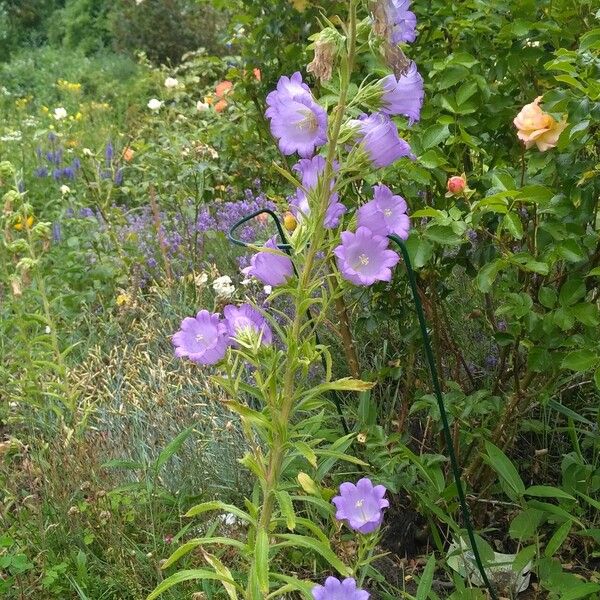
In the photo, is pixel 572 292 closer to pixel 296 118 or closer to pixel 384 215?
pixel 384 215

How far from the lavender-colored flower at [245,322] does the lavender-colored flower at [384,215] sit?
0.28 m

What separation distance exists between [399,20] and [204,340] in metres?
0.69

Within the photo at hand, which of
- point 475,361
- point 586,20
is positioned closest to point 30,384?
point 475,361

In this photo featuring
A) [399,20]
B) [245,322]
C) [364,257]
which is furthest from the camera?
[245,322]

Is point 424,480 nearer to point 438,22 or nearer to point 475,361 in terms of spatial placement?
point 475,361

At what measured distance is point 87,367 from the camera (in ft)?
10.3

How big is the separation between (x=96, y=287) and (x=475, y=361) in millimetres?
1764

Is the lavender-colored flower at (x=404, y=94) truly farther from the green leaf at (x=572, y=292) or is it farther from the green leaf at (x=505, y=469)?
the green leaf at (x=505, y=469)

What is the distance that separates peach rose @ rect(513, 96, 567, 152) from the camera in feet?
5.91

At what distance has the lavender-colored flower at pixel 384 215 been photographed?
1.39 m

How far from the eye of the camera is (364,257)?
1.39 meters

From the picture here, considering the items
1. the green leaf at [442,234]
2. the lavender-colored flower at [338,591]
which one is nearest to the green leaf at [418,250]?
the green leaf at [442,234]

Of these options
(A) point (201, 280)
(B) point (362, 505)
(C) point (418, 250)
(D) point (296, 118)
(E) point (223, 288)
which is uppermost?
(D) point (296, 118)

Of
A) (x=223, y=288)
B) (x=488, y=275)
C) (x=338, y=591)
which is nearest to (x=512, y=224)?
(x=488, y=275)
